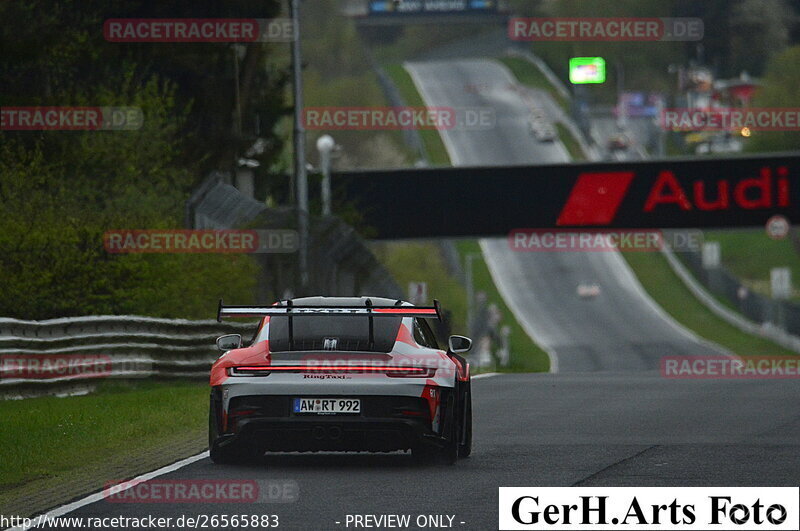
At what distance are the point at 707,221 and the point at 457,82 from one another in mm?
96389

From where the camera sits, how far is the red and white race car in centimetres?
1282

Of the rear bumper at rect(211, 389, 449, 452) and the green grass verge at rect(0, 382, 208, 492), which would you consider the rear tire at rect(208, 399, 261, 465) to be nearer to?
the rear bumper at rect(211, 389, 449, 452)

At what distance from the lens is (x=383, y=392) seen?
1284cm

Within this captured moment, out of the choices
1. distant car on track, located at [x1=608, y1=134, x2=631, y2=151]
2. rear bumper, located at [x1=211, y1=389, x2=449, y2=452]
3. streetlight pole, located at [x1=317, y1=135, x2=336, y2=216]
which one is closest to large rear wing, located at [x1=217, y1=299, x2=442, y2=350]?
rear bumper, located at [x1=211, y1=389, x2=449, y2=452]

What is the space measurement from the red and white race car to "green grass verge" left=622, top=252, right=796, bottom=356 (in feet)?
193

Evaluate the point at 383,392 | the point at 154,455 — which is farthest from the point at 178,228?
the point at 383,392

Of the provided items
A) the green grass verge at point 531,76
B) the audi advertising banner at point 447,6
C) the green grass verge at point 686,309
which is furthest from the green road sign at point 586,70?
the audi advertising banner at point 447,6

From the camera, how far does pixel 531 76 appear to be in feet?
467

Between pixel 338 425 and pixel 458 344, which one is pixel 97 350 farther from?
pixel 338 425

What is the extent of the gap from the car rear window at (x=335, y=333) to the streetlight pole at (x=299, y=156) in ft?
60.4

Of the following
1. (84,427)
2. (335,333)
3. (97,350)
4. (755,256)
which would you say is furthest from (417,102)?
(335,333)

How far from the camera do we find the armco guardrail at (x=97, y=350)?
2152cm

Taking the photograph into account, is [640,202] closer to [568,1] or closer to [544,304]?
[544,304]

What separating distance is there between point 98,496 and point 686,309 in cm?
7748
